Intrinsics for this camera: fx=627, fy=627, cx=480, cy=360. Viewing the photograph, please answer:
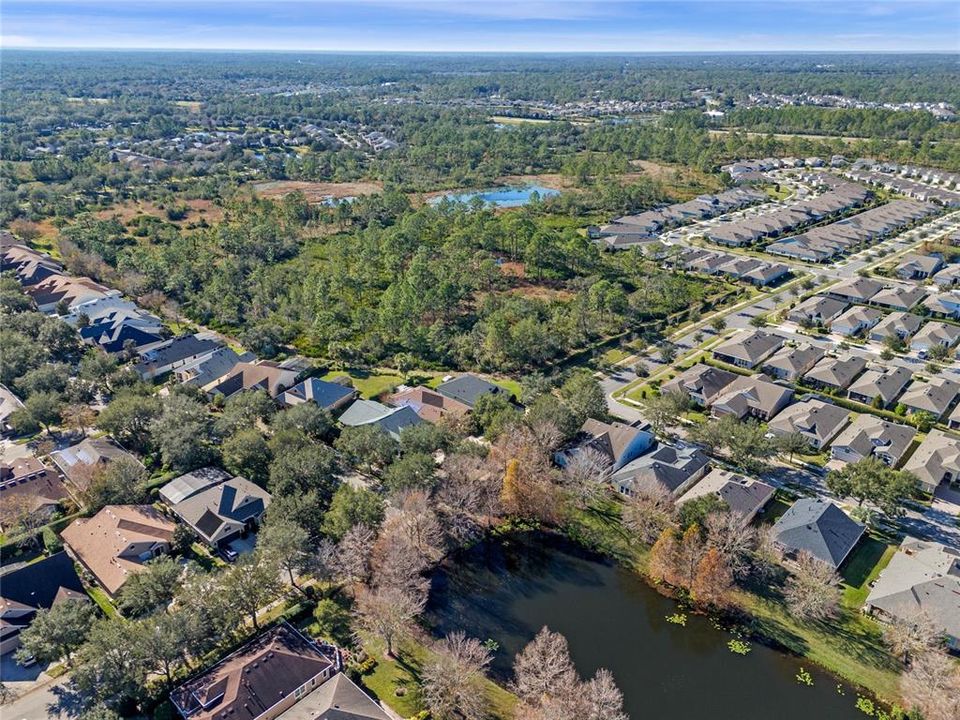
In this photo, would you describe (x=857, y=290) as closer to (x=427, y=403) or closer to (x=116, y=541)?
(x=427, y=403)

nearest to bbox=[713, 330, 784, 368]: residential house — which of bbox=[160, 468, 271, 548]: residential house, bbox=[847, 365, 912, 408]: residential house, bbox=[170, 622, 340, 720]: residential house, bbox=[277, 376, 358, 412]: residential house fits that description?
bbox=[847, 365, 912, 408]: residential house

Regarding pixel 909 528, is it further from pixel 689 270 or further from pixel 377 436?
pixel 689 270

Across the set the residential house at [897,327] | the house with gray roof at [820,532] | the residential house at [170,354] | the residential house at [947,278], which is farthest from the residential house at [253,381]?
the residential house at [947,278]

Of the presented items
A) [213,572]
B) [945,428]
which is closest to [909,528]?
[945,428]

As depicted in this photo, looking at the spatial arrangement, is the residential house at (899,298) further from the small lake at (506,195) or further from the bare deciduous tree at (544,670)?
the small lake at (506,195)

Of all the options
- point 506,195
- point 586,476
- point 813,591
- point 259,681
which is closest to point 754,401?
point 586,476
